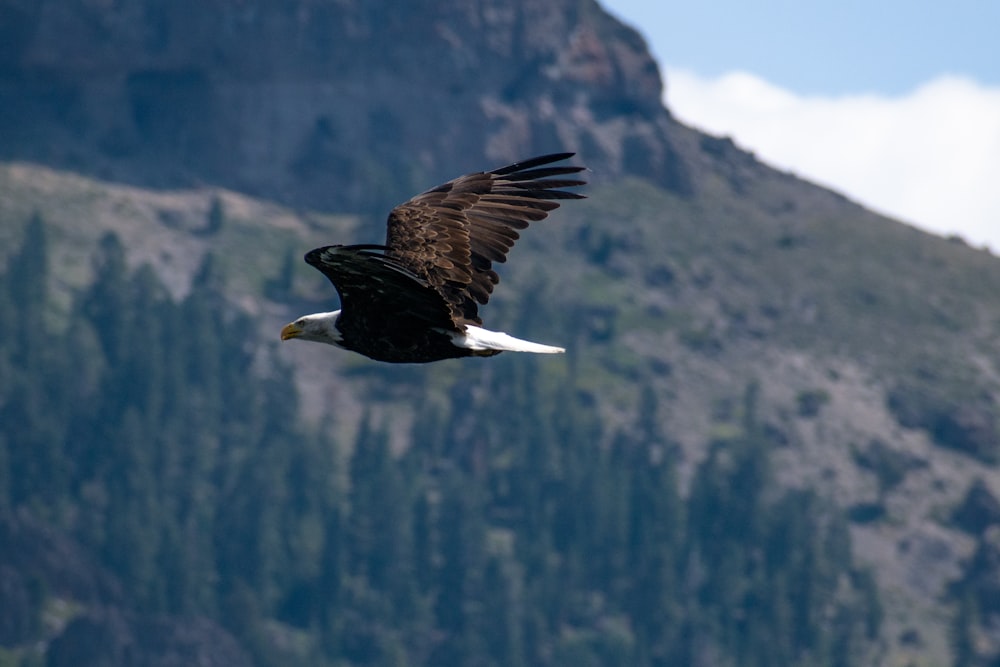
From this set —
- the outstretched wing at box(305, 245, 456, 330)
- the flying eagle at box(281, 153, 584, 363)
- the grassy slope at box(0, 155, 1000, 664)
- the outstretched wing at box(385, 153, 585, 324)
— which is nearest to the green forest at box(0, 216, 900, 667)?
the grassy slope at box(0, 155, 1000, 664)

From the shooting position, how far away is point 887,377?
592 feet

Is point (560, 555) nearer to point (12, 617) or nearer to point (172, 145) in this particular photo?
point (12, 617)

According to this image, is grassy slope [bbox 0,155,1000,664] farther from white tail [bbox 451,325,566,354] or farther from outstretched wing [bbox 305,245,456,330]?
outstretched wing [bbox 305,245,456,330]

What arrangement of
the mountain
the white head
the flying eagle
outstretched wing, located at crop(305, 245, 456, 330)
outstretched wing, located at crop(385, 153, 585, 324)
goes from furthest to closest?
1. the mountain
2. outstretched wing, located at crop(385, 153, 585, 324)
3. the white head
4. the flying eagle
5. outstretched wing, located at crop(305, 245, 456, 330)

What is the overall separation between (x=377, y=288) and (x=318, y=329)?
256 centimetres

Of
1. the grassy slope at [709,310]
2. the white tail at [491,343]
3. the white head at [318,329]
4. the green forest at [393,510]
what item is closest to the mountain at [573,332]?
the grassy slope at [709,310]

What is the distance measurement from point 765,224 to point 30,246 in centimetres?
7541

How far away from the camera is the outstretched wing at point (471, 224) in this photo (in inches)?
952

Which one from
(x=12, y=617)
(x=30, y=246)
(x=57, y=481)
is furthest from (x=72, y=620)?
(x=30, y=246)

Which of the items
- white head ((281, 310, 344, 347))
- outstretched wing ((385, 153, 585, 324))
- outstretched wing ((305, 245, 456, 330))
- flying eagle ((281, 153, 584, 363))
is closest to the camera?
outstretched wing ((305, 245, 456, 330))

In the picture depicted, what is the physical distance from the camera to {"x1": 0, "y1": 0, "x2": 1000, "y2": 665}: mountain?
15825cm

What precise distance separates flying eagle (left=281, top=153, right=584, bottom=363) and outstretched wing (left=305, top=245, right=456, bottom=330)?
0.01m

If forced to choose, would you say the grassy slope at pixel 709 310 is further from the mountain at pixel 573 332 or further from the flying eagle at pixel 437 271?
the flying eagle at pixel 437 271

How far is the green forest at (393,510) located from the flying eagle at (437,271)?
12316 centimetres
